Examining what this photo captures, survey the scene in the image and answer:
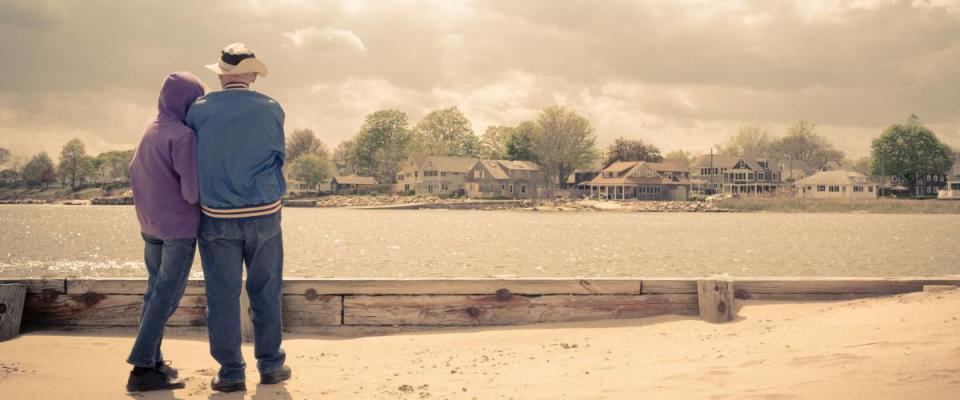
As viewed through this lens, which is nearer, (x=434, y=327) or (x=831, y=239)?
(x=434, y=327)

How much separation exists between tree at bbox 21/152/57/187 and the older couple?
18368 cm

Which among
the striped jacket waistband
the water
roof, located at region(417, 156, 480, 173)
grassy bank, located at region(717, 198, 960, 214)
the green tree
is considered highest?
the green tree

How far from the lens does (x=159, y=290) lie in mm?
5234

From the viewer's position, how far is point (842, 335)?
6.00 meters

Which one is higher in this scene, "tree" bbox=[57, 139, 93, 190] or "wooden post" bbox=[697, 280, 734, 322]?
"tree" bbox=[57, 139, 93, 190]

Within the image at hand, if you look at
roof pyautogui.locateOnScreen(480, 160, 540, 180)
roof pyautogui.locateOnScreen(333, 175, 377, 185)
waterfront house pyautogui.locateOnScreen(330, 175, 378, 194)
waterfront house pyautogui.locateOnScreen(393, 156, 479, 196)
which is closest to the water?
roof pyautogui.locateOnScreen(480, 160, 540, 180)

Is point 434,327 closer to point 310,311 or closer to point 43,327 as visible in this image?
point 310,311

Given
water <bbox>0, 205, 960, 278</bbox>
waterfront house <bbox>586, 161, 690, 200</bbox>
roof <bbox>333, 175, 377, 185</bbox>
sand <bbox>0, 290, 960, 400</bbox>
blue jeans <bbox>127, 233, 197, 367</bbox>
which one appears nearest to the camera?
sand <bbox>0, 290, 960, 400</bbox>

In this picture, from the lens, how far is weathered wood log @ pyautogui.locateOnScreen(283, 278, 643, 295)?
7.45 metres

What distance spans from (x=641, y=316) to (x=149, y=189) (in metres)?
5.07

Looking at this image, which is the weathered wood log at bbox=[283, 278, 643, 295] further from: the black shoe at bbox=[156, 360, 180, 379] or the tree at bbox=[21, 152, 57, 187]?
the tree at bbox=[21, 152, 57, 187]

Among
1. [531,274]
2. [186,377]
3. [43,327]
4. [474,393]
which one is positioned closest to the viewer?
[474,393]

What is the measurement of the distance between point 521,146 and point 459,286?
107151 mm

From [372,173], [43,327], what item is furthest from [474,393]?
[372,173]
